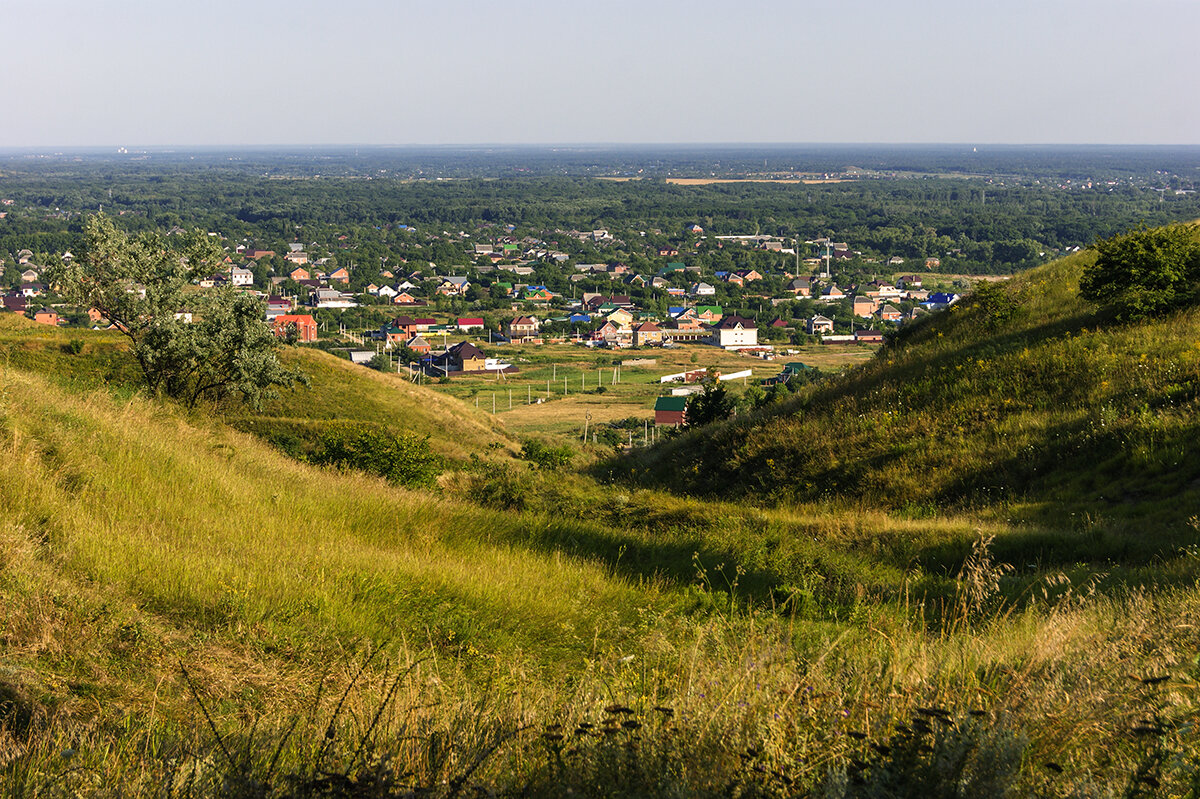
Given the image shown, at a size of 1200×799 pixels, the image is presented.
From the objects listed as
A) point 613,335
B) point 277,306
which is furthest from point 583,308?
point 277,306

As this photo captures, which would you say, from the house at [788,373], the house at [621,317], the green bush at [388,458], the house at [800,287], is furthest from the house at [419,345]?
the green bush at [388,458]

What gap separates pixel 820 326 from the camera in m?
74.8

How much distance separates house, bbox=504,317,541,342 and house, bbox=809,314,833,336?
2236 cm

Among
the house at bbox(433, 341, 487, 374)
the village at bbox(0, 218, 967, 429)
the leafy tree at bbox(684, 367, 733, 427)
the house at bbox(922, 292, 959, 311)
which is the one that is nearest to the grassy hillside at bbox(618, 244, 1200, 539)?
the leafy tree at bbox(684, 367, 733, 427)

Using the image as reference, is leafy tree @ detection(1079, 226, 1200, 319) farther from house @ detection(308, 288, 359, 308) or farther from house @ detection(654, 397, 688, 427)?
house @ detection(308, 288, 359, 308)

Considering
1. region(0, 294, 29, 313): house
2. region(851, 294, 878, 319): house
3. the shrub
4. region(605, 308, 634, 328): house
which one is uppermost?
the shrub

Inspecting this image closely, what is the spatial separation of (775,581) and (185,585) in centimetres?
355

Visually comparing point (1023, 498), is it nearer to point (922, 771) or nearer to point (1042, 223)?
point (922, 771)

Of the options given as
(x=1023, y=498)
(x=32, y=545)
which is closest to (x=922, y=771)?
(x=32, y=545)

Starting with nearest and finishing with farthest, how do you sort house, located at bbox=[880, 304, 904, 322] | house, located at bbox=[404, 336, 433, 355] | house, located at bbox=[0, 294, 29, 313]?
house, located at bbox=[404, 336, 433, 355], house, located at bbox=[0, 294, 29, 313], house, located at bbox=[880, 304, 904, 322]

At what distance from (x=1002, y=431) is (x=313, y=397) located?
1758 centimetres

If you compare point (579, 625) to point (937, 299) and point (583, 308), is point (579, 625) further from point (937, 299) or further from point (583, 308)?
point (937, 299)

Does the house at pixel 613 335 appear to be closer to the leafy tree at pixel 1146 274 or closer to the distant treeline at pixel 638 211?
the distant treeline at pixel 638 211

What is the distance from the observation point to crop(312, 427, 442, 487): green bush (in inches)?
432
